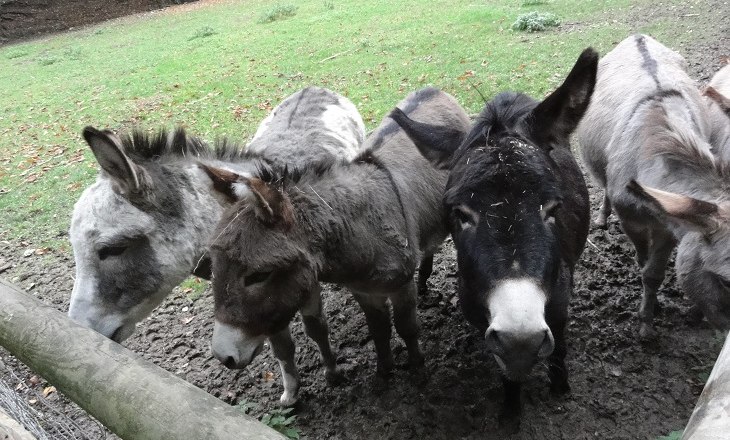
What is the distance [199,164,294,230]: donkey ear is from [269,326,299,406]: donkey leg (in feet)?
4.16

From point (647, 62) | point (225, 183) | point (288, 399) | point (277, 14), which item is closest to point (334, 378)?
point (288, 399)

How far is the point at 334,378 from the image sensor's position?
3541 millimetres

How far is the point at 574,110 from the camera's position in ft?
7.58

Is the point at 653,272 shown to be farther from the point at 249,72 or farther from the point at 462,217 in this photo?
the point at 249,72

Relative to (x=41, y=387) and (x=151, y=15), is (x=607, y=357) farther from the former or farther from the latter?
(x=151, y=15)

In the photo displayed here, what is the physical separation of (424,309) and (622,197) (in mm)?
1812

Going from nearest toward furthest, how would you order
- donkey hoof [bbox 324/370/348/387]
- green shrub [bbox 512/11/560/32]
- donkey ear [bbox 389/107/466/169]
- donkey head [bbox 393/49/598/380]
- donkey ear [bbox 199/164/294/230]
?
donkey head [bbox 393/49/598/380], donkey ear [bbox 199/164/294/230], donkey ear [bbox 389/107/466/169], donkey hoof [bbox 324/370/348/387], green shrub [bbox 512/11/560/32]

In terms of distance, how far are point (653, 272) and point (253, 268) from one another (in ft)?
9.17

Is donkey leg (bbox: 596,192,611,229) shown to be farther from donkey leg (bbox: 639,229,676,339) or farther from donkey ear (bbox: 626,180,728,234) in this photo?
donkey ear (bbox: 626,180,728,234)

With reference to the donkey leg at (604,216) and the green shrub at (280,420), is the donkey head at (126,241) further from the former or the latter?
the donkey leg at (604,216)

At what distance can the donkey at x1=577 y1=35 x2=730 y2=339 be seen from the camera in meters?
2.19

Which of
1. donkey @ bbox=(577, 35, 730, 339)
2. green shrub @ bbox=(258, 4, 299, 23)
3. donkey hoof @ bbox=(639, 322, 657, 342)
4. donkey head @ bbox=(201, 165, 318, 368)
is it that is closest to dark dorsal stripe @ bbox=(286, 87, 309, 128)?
donkey head @ bbox=(201, 165, 318, 368)

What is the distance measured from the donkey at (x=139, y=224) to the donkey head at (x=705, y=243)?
1.85 meters

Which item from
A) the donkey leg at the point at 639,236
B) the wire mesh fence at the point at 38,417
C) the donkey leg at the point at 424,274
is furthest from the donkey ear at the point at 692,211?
the wire mesh fence at the point at 38,417
